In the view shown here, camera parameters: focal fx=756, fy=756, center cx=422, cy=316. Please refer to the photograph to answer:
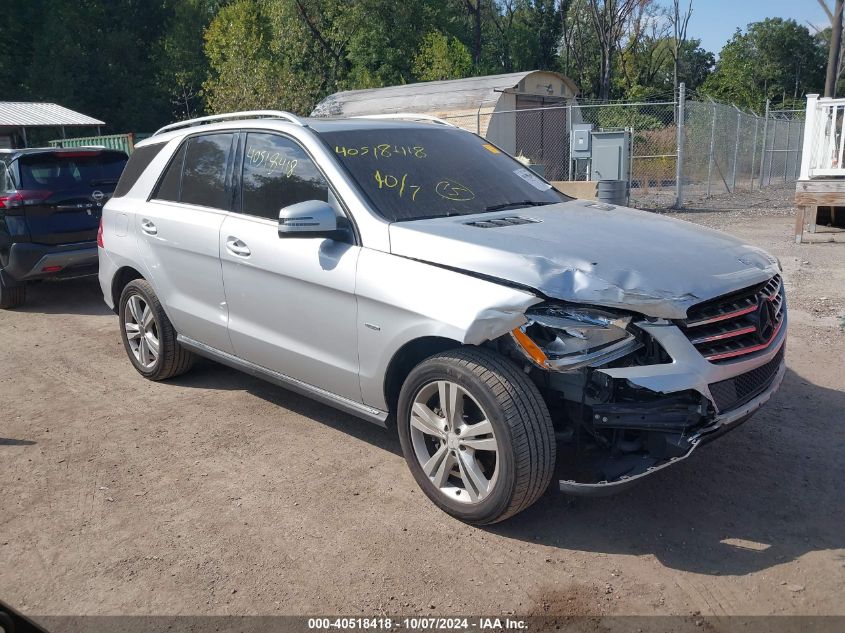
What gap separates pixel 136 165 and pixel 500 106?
16.6 meters

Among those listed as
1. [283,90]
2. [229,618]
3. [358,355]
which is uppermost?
[283,90]

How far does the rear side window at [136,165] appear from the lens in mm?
5617

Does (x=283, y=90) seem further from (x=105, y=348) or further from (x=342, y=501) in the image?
(x=342, y=501)

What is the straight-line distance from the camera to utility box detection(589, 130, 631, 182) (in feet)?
51.8

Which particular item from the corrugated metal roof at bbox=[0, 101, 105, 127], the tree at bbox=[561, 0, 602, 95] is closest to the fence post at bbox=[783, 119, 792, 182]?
the corrugated metal roof at bbox=[0, 101, 105, 127]

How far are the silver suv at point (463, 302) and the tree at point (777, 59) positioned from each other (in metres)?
46.1

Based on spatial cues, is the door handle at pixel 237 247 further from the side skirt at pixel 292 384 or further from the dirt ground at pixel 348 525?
the dirt ground at pixel 348 525

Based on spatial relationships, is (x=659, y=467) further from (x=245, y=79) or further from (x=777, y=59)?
(x=777, y=59)

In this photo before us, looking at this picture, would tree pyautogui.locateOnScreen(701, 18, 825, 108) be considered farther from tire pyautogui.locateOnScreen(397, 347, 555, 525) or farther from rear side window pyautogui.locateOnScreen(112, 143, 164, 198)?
tire pyautogui.locateOnScreen(397, 347, 555, 525)

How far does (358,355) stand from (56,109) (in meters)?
25.4

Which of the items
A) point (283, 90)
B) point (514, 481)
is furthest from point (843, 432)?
point (283, 90)

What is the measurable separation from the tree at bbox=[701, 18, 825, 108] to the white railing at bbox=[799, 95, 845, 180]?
37587 millimetres

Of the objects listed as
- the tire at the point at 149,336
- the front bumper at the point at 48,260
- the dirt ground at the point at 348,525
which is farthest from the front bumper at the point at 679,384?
the front bumper at the point at 48,260

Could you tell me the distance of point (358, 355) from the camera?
389cm
